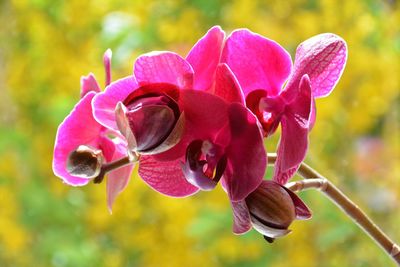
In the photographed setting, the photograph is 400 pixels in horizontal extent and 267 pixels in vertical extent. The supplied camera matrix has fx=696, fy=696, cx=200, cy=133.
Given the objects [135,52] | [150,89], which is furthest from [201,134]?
[135,52]

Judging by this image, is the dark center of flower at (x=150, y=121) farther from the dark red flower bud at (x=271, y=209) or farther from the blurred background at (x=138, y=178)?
the blurred background at (x=138, y=178)

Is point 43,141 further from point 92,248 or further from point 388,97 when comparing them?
point 388,97

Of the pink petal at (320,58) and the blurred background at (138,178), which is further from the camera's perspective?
the blurred background at (138,178)

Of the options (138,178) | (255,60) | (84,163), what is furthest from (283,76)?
(138,178)

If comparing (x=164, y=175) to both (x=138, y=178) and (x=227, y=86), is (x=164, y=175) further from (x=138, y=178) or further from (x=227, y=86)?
(x=138, y=178)

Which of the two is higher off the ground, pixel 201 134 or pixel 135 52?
pixel 201 134

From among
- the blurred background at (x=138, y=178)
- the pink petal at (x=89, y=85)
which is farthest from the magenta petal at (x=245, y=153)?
the blurred background at (x=138, y=178)

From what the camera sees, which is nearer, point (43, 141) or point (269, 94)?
point (269, 94)
